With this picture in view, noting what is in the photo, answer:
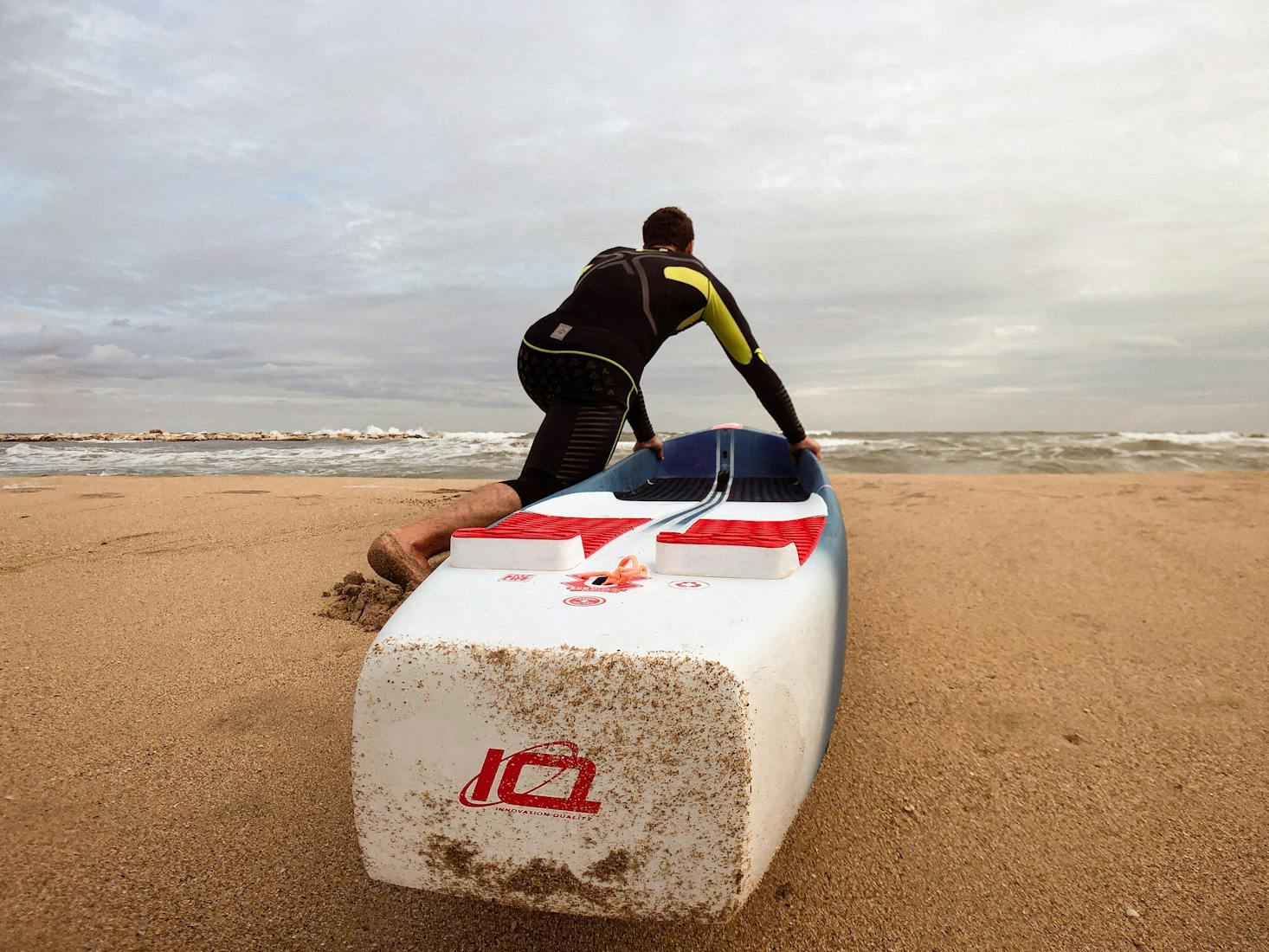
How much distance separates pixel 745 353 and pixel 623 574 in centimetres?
214

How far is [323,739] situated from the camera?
1.81m

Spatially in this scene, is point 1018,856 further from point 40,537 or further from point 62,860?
point 40,537

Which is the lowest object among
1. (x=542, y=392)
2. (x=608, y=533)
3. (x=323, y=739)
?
(x=323, y=739)

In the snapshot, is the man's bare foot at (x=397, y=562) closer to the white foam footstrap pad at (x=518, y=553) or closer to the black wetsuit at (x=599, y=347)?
the black wetsuit at (x=599, y=347)

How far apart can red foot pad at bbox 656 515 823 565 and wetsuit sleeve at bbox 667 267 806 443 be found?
4.92 ft

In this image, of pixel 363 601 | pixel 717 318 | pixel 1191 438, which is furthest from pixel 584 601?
pixel 1191 438

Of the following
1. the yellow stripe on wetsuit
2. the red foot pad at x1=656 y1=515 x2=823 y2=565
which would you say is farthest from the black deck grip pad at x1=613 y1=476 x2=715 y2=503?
the red foot pad at x1=656 y1=515 x2=823 y2=565

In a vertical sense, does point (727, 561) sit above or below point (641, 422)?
below

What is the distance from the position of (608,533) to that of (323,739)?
3.04 ft

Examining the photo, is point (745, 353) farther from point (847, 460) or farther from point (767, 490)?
point (847, 460)

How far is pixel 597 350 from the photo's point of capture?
272 centimetres

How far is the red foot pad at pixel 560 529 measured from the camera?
1.40 m

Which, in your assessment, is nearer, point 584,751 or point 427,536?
point 584,751

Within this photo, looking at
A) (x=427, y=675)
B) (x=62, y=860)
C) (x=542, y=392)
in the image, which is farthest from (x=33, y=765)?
(x=542, y=392)
